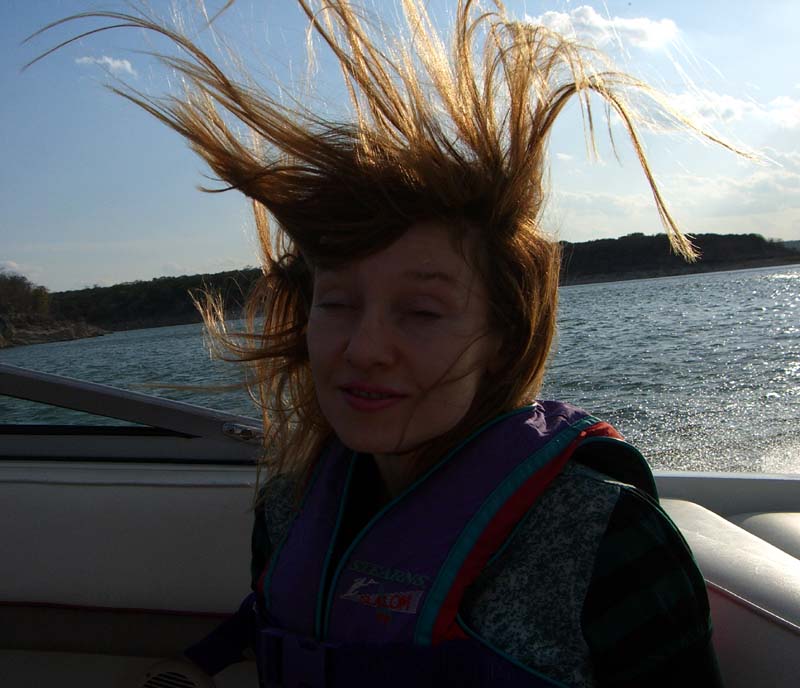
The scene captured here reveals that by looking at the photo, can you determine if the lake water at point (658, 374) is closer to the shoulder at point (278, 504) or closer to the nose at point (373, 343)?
the shoulder at point (278, 504)

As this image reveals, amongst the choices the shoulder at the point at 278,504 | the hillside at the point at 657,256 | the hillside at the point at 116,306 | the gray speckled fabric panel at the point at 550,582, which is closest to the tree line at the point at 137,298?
the hillside at the point at 116,306

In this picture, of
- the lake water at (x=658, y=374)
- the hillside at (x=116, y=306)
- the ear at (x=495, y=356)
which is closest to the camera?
the ear at (x=495, y=356)

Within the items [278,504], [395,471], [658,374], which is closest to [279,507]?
[278,504]

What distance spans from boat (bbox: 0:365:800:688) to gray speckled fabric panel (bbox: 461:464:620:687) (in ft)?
2.10

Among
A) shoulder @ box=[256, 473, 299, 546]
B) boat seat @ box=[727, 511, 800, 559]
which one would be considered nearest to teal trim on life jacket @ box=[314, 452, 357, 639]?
shoulder @ box=[256, 473, 299, 546]

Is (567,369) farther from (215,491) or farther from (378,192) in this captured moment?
(378,192)

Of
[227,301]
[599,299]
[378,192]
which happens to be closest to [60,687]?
[227,301]

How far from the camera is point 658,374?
Result: 387 centimetres

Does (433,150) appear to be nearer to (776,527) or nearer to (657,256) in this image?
(776,527)

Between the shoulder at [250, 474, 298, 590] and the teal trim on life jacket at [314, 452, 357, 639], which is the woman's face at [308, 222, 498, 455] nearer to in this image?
the teal trim on life jacket at [314, 452, 357, 639]

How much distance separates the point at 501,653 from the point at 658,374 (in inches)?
126

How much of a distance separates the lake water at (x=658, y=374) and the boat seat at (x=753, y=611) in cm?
51

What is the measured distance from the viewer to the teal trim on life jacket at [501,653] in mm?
894

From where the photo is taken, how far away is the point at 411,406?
1089 millimetres
